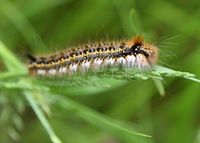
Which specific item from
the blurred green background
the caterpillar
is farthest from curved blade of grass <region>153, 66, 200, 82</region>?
the blurred green background

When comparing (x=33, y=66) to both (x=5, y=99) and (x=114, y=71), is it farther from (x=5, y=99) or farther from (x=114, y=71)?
(x=114, y=71)

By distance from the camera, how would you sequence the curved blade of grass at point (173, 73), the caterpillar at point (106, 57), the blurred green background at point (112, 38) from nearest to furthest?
the curved blade of grass at point (173, 73), the caterpillar at point (106, 57), the blurred green background at point (112, 38)

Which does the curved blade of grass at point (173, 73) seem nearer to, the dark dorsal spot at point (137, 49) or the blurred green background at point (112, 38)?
the dark dorsal spot at point (137, 49)

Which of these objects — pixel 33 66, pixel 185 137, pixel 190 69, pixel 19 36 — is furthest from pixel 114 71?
pixel 19 36

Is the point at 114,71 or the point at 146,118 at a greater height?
the point at 114,71

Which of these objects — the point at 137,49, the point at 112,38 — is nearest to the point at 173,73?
the point at 137,49

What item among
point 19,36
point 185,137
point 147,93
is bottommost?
point 185,137

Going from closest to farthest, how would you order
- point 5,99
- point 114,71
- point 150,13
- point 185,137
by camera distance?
point 114,71 → point 5,99 → point 185,137 → point 150,13

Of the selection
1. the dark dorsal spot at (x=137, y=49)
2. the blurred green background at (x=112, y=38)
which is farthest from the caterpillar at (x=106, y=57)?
the blurred green background at (x=112, y=38)
